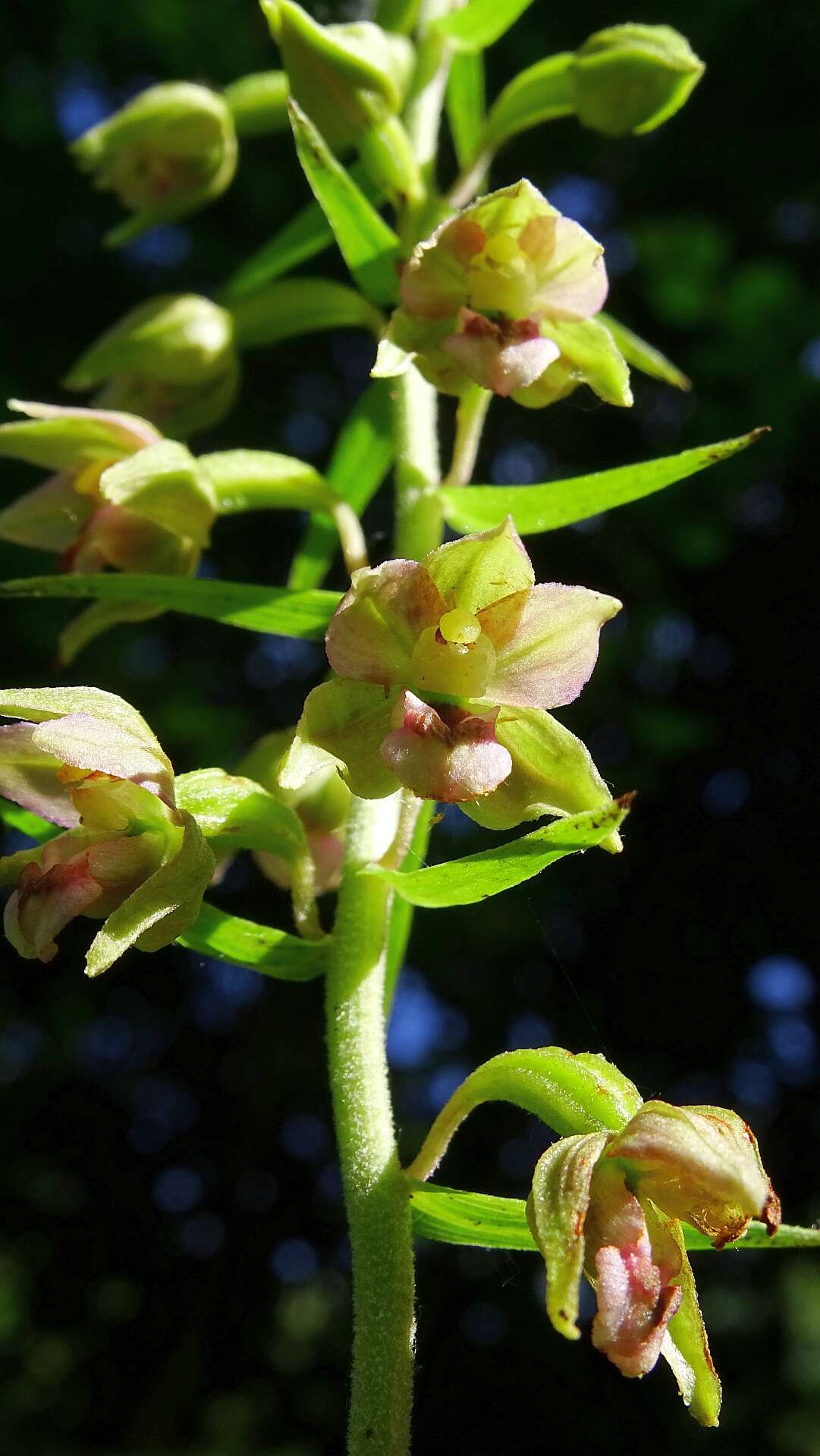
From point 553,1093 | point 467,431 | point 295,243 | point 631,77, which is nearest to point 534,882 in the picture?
point 295,243

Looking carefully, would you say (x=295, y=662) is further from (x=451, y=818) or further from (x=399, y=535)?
(x=399, y=535)

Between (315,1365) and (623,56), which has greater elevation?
(623,56)

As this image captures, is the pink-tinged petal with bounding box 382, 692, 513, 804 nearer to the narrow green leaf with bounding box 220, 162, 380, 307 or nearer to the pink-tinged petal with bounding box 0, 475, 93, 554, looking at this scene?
the pink-tinged petal with bounding box 0, 475, 93, 554

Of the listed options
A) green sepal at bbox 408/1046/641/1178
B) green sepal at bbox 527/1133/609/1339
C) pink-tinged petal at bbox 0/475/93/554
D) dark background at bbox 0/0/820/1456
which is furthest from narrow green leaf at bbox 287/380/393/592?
dark background at bbox 0/0/820/1456

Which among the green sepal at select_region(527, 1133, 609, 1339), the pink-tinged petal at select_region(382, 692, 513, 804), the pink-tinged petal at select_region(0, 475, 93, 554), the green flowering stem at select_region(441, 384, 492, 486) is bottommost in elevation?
the green sepal at select_region(527, 1133, 609, 1339)

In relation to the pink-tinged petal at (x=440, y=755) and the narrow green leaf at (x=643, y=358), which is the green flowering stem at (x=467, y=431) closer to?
the narrow green leaf at (x=643, y=358)

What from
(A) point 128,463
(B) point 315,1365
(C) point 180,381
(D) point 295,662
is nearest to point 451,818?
(D) point 295,662

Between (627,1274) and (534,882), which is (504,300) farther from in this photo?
(534,882)
